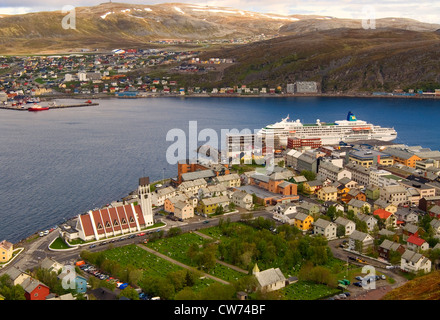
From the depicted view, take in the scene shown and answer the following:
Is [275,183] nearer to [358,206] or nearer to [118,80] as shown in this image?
[358,206]

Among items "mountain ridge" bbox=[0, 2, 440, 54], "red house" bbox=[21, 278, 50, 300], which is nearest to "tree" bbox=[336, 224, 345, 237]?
"red house" bbox=[21, 278, 50, 300]

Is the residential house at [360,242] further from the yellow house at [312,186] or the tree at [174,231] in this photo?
the yellow house at [312,186]

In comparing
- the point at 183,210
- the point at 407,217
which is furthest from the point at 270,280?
the point at 407,217

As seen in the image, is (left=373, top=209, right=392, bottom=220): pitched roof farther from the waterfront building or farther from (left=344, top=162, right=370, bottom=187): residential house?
the waterfront building

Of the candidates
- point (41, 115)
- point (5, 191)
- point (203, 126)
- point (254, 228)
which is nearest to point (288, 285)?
point (254, 228)

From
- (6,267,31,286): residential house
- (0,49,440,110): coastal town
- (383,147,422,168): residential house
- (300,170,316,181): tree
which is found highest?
(0,49,440,110): coastal town

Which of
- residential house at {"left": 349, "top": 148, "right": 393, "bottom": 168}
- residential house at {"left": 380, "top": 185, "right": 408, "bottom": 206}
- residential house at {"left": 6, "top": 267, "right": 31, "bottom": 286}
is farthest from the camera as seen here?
residential house at {"left": 349, "top": 148, "right": 393, "bottom": 168}

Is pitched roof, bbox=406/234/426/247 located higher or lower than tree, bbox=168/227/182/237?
higher
